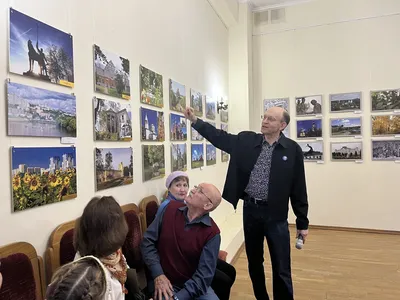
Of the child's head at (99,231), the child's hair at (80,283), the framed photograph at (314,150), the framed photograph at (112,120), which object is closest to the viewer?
the child's hair at (80,283)

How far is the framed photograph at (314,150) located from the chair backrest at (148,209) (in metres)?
4.06

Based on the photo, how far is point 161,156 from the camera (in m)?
3.03

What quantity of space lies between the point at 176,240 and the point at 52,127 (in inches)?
39.6

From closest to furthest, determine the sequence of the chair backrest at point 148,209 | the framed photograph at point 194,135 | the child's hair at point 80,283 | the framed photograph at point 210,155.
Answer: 1. the child's hair at point 80,283
2. the chair backrest at point 148,209
3. the framed photograph at point 194,135
4. the framed photograph at point 210,155

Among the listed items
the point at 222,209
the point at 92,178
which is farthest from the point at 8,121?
the point at 222,209

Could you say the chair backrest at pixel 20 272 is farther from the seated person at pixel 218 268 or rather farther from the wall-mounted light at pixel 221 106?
the wall-mounted light at pixel 221 106

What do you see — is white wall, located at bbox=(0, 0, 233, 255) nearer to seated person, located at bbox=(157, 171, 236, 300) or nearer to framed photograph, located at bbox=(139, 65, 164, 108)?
framed photograph, located at bbox=(139, 65, 164, 108)

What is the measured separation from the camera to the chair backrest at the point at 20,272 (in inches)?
54.2

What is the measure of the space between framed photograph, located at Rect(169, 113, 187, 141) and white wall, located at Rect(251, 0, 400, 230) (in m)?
3.18

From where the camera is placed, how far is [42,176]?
5.50 ft

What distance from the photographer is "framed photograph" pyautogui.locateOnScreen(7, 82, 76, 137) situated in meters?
1.52

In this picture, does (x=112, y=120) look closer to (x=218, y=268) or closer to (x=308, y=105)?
(x=218, y=268)

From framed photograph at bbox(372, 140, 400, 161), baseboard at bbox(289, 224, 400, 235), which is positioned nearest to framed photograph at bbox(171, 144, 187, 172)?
baseboard at bbox(289, 224, 400, 235)

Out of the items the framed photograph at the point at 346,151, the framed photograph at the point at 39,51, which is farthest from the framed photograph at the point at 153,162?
the framed photograph at the point at 346,151
